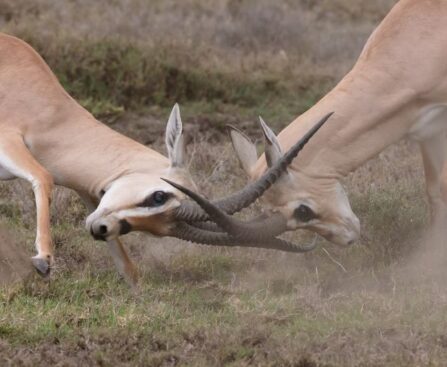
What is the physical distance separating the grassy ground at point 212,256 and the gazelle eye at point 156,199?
1.94ft

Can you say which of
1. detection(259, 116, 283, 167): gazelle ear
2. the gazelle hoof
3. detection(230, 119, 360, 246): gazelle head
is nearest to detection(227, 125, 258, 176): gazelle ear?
detection(230, 119, 360, 246): gazelle head

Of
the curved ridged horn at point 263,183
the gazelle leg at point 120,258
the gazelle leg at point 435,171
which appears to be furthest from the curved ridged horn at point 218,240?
the gazelle leg at point 435,171

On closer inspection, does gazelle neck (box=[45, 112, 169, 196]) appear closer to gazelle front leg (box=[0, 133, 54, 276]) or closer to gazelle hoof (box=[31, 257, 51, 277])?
gazelle front leg (box=[0, 133, 54, 276])

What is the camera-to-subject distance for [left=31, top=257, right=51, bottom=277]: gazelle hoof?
760 centimetres

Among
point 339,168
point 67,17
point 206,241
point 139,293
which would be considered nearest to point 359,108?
point 339,168

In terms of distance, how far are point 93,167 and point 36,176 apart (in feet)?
1.50

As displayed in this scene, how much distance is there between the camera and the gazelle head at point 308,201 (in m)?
8.20

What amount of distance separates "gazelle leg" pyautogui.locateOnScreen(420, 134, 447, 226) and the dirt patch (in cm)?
286

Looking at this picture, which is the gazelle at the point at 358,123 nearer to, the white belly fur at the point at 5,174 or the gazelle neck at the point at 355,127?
the gazelle neck at the point at 355,127

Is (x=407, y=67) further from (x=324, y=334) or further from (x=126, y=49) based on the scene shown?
(x=126, y=49)

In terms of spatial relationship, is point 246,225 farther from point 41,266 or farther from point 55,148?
point 55,148

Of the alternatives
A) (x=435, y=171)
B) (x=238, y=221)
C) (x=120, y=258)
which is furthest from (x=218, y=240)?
(x=435, y=171)

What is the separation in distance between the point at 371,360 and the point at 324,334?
53cm

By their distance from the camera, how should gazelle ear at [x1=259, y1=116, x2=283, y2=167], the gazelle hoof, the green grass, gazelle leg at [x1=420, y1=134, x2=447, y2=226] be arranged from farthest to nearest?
gazelle leg at [x1=420, y1=134, x2=447, y2=226] < gazelle ear at [x1=259, y1=116, x2=283, y2=167] < the gazelle hoof < the green grass
